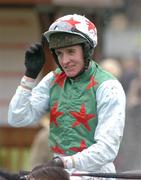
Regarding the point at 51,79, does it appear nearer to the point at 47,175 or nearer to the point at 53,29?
the point at 53,29

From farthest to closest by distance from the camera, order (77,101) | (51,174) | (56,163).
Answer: (77,101) < (56,163) < (51,174)

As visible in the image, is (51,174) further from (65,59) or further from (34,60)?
(34,60)

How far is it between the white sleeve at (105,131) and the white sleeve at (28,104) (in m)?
0.47

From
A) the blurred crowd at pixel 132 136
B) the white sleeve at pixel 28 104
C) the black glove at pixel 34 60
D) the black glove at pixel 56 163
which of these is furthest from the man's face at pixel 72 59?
the blurred crowd at pixel 132 136

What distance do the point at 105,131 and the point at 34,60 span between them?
734 mm

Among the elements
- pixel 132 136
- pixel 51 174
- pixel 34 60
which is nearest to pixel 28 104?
pixel 34 60

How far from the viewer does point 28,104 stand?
7180mm

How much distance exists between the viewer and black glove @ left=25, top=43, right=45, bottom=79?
709 centimetres

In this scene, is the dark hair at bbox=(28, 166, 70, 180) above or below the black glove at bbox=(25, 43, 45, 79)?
below

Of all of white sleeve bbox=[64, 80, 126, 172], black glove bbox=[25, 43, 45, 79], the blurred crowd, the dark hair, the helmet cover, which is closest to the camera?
the dark hair

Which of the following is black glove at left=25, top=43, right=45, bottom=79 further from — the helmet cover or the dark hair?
the dark hair

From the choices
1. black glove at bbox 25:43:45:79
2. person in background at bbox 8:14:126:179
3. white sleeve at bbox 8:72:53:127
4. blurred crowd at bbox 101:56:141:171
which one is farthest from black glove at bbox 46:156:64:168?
blurred crowd at bbox 101:56:141:171

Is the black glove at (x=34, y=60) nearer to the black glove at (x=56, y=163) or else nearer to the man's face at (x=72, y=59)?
the man's face at (x=72, y=59)

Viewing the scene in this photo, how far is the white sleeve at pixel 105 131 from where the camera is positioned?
6742 mm
